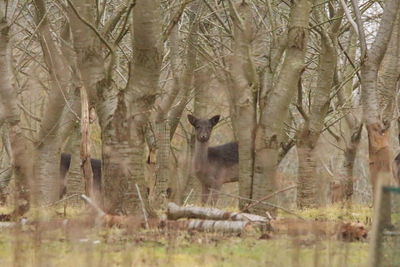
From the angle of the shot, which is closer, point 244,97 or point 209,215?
point 209,215

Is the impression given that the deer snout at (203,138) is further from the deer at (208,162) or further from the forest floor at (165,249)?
the forest floor at (165,249)

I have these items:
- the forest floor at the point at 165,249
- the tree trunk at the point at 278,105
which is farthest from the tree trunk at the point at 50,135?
the forest floor at the point at 165,249

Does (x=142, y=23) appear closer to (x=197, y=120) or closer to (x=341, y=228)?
(x=341, y=228)

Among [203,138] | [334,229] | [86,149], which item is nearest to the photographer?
[334,229]

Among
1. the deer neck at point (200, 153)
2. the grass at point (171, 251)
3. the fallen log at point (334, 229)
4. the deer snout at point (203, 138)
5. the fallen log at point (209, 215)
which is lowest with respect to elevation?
the grass at point (171, 251)

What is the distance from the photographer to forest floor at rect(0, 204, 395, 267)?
7.35 meters

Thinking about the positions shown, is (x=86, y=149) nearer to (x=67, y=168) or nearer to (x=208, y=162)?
(x=208, y=162)

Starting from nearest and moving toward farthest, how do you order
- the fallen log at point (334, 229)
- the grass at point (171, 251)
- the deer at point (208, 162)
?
1. the grass at point (171, 251)
2. the fallen log at point (334, 229)
3. the deer at point (208, 162)

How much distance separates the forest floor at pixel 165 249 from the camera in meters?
7.35

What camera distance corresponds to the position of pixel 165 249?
857 cm

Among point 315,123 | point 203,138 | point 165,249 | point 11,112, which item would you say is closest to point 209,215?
point 165,249

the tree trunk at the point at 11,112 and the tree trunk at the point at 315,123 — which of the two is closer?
the tree trunk at the point at 11,112

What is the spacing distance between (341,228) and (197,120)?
12.2 m

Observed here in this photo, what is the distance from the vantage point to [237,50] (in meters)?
13.4
